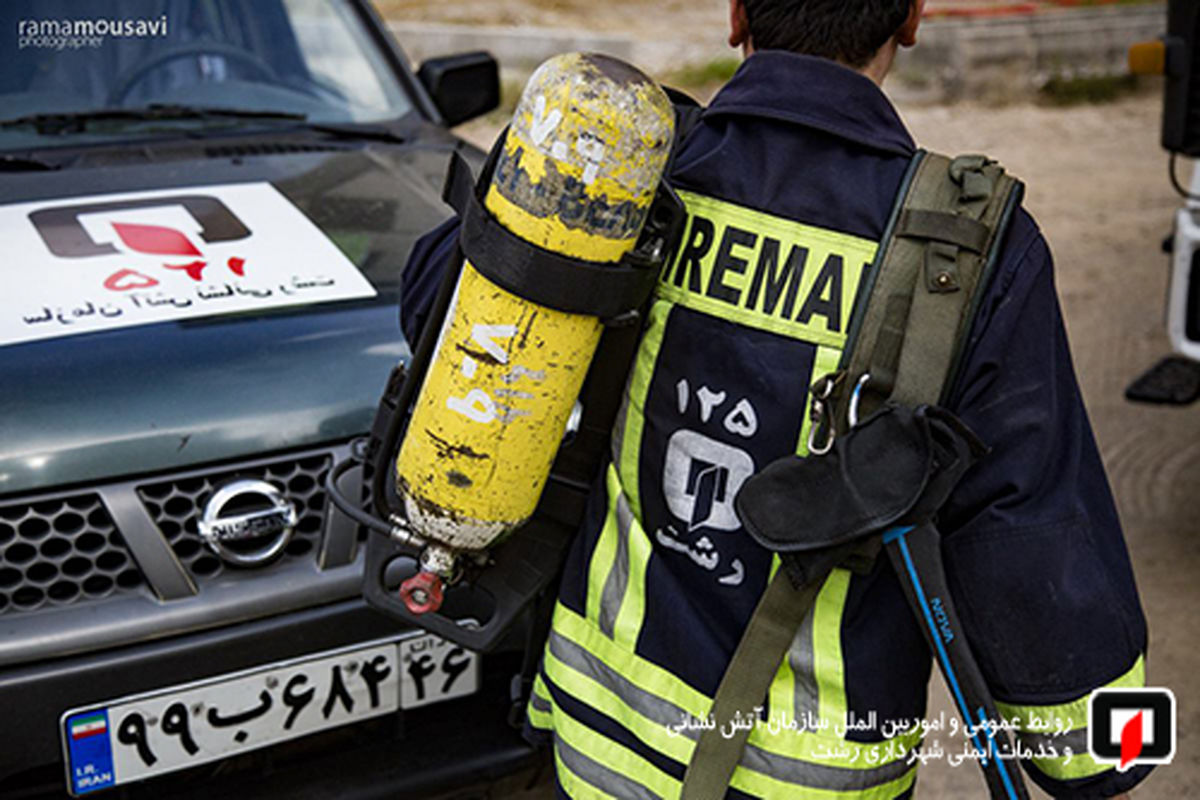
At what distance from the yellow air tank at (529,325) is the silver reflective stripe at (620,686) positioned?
20 centimetres

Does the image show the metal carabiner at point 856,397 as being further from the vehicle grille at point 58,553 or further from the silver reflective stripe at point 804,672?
the vehicle grille at point 58,553

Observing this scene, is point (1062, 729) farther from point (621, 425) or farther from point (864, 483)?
point (621, 425)

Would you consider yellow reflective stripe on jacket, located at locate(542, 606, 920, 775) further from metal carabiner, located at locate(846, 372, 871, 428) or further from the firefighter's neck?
the firefighter's neck

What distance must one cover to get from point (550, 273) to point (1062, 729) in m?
0.79

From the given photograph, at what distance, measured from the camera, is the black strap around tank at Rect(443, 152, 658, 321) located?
1.52 metres

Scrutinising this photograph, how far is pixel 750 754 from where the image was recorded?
1663mm

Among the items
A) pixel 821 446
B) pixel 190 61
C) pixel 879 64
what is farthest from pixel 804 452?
pixel 190 61

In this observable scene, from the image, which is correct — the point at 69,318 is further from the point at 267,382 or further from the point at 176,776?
the point at 176,776

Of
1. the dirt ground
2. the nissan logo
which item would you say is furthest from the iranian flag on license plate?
the dirt ground

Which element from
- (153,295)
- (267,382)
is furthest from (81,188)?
(267,382)

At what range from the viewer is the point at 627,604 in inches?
68.0

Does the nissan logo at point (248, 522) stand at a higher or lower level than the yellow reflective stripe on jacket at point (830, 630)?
lower

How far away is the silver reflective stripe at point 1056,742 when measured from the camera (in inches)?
62.0

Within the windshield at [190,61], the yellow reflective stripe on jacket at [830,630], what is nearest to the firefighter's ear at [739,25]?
the yellow reflective stripe on jacket at [830,630]
